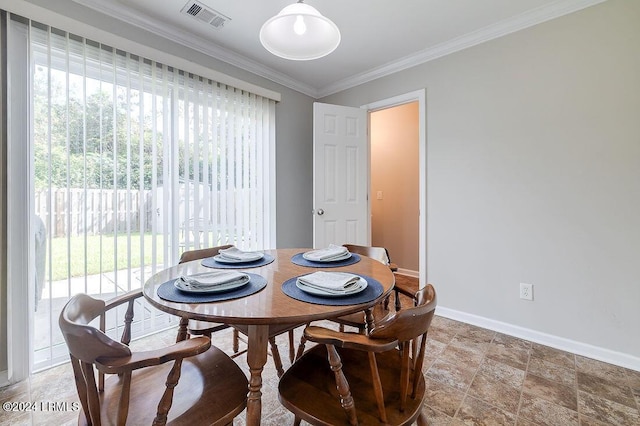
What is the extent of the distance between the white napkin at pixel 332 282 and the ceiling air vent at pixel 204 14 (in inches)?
85.3

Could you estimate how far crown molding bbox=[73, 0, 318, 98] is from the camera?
1982 millimetres

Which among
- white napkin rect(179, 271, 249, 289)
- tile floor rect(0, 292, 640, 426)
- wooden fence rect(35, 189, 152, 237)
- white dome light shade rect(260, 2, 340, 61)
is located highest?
white dome light shade rect(260, 2, 340, 61)

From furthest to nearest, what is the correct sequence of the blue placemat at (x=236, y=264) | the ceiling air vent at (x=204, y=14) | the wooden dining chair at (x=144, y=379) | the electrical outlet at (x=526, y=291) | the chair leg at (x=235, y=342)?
the electrical outlet at (x=526, y=291), the ceiling air vent at (x=204, y=14), the chair leg at (x=235, y=342), the blue placemat at (x=236, y=264), the wooden dining chair at (x=144, y=379)

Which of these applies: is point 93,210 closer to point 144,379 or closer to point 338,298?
point 144,379

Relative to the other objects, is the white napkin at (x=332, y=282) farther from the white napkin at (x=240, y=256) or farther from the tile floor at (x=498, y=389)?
the tile floor at (x=498, y=389)

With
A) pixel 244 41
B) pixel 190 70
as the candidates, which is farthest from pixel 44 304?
pixel 244 41

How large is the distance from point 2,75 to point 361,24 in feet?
7.92

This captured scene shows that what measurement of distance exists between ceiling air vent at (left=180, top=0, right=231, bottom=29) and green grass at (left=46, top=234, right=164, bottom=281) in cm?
175

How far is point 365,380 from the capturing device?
3.37 ft

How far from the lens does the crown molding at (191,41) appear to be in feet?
6.50

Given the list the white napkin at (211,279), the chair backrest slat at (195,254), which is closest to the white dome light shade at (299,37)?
the white napkin at (211,279)

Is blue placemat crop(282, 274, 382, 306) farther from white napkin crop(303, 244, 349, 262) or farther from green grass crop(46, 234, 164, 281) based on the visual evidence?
green grass crop(46, 234, 164, 281)

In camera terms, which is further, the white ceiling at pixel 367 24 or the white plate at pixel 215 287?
the white ceiling at pixel 367 24

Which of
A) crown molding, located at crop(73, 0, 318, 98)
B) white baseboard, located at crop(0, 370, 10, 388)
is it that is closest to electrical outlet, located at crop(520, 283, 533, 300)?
crown molding, located at crop(73, 0, 318, 98)
